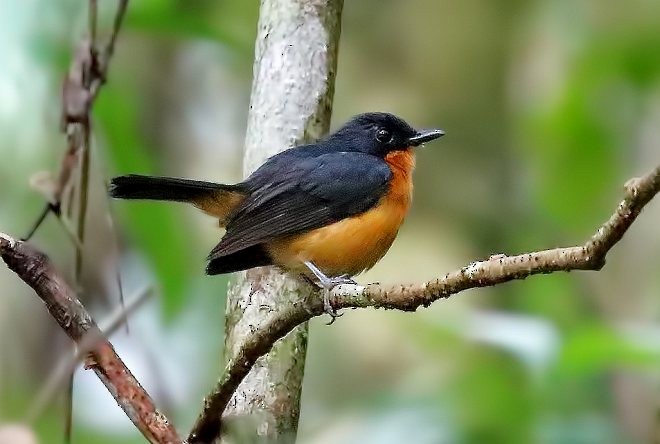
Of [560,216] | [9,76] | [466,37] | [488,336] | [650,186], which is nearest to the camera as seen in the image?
[650,186]

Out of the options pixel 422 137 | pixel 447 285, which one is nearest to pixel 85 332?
pixel 447 285

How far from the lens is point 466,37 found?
470cm

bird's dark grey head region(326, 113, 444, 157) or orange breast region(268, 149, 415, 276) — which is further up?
bird's dark grey head region(326, 113, 444, 157)

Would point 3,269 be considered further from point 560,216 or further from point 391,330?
point 560,216

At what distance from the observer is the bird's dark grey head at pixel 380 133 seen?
362 centimetres

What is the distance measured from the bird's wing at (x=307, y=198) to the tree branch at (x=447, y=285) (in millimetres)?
894

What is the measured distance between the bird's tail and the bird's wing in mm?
66

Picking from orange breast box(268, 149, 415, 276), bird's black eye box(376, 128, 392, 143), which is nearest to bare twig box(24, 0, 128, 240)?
orange breast box(268, 149, 415, 276)

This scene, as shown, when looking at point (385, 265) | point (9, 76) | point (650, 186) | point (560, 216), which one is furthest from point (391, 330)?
point (650, 186)

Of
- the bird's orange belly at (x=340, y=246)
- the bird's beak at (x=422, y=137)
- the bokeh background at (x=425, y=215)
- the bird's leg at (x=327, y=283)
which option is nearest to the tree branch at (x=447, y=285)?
the bird's leg at (x=327, y=283)

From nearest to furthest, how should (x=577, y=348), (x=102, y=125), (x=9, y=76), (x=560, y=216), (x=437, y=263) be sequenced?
(x=577, y=348) → (x=9, y=76) → (x=102, y=125) → (x=560, y=216) → (x=437, y=263)

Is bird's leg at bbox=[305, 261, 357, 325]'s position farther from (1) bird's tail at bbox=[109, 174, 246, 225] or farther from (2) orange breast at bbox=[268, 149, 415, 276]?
(1) bird's tail at bbox=[109, 174, 246, 225]

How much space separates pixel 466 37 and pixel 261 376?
271 centimetres

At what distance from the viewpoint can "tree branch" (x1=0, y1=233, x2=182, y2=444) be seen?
1854 mm
